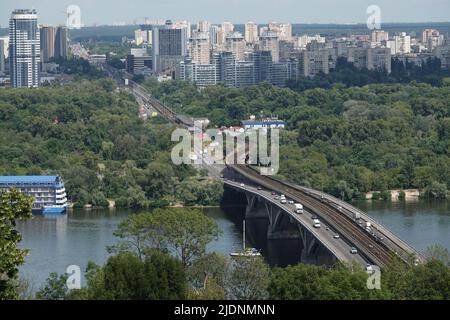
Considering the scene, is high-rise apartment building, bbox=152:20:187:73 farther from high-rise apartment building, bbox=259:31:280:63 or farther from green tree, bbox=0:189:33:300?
green tree, bbox=0:189:33:300

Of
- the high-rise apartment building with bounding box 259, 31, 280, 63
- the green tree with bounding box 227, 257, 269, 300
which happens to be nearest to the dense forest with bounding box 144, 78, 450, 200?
the high-rise apartment building with bounding box 259, 31, 280, 63

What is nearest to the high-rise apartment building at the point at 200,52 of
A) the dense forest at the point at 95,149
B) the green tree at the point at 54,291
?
the dense forest at the point at 95,149

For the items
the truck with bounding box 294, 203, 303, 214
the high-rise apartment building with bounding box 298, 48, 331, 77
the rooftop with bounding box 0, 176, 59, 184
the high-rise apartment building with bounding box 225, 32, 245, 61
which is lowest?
the rooftop with bounding box 0, 176, 59, 184

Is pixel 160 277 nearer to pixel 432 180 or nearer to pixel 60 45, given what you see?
pixel 432 180

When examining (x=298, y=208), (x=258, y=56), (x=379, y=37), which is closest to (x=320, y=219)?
(x=298, y=208)

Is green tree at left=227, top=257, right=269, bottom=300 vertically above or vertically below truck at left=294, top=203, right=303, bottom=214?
above
